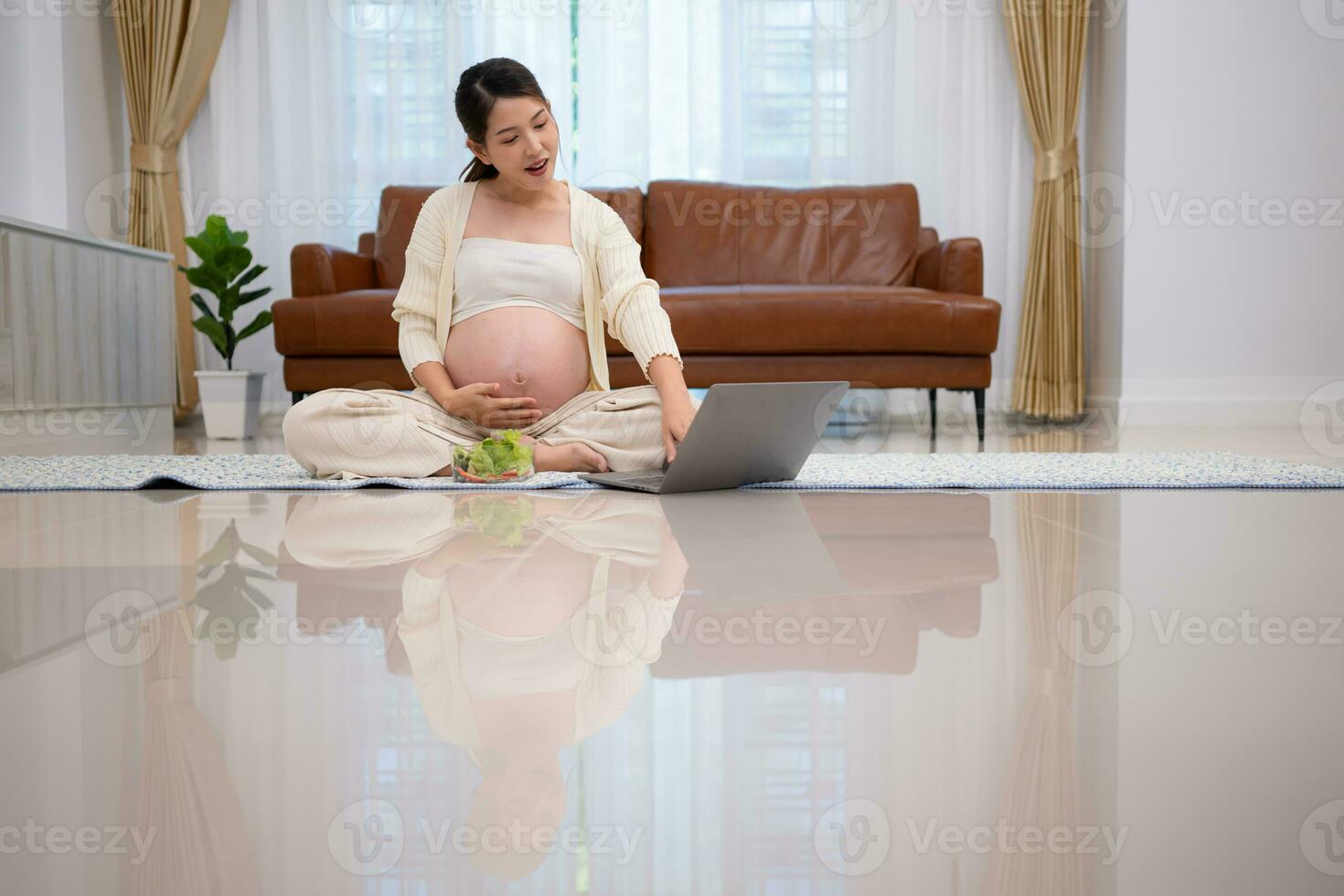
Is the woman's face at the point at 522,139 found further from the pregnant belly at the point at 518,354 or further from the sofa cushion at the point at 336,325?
the sofa cushion at the point at 336,325

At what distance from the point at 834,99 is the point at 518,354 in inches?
128

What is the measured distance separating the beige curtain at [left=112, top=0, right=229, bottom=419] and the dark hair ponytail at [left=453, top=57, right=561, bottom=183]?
3.08 metres

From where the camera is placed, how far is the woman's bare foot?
2.25 metres

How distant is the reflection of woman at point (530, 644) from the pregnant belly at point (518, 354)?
762mm

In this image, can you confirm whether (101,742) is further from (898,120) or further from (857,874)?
(898,120)

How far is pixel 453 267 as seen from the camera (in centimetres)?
232

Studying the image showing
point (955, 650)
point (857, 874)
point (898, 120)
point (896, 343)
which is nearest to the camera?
point (857, 874)

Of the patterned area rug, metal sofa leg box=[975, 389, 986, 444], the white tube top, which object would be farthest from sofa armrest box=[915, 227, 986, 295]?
the white tube top

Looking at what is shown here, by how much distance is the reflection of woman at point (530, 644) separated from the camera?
598 millimetres

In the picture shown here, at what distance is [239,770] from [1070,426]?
14.7 ft

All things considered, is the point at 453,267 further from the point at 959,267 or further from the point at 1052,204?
the point at 1052,204

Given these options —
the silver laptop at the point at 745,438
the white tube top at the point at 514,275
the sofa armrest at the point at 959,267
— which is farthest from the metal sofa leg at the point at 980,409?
the white tube top at the point at 514,275

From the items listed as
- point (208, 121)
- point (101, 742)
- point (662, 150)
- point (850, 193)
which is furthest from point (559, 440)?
point (208, 121)

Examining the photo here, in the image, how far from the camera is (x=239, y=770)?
61 cm
